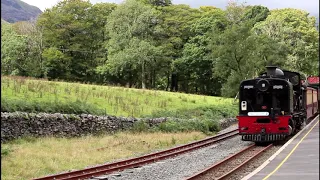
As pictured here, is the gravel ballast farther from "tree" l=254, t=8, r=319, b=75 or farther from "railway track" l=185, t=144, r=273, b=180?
"tree" l=254, t=8, r=319, b=75

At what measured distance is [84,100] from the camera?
2962 cm

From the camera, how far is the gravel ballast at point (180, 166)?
1305 centimetres

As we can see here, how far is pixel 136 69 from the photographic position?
61688 millimetres

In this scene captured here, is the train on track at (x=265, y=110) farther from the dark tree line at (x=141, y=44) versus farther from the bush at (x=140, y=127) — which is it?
the dark tree line at (x=141, y=44)

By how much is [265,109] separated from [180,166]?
22.3ft

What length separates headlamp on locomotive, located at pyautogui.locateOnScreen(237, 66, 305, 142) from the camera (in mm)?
19484

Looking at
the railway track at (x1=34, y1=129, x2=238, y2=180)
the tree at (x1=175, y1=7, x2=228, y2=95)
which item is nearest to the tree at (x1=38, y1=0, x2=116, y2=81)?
the tree at (x1=175, y1=7, x2=228, y2=95)

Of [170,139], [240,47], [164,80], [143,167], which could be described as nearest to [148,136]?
[170,139]

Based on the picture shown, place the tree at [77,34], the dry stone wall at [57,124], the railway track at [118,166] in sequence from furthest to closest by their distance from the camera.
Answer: the tree at [77,34]
the dry stone wall at [57,124]
the railway track at [118,166]

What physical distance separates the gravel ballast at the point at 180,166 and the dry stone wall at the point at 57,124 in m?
7.28

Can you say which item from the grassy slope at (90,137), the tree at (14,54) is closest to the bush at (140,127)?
the grassy slope at (90,137)

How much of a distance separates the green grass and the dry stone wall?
1.06 meters

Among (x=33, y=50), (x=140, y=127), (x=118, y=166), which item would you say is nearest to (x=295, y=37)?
(x=33, y=50)

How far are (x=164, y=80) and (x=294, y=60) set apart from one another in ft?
93.0
